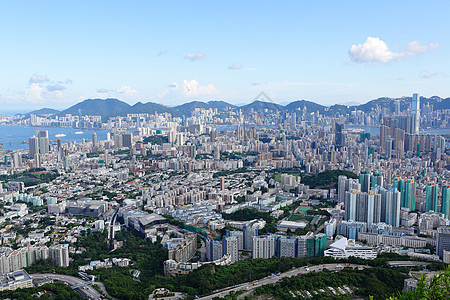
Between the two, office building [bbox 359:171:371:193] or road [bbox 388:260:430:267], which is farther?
office building [bbox 359:171:371:193]

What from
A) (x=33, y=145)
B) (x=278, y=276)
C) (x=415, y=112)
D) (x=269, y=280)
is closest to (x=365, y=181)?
(x=278, y=276)

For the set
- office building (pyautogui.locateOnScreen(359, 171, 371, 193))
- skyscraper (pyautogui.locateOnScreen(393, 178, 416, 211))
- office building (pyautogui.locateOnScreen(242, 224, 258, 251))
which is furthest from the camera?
office building (pyautogui.locateOnScreen(359, 171, 371, 193))

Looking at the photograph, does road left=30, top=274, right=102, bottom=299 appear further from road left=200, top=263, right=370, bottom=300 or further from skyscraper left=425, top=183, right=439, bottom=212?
skyscraper left=425, top=183, right=439, bottom=212

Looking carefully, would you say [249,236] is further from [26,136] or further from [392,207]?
[26,136]

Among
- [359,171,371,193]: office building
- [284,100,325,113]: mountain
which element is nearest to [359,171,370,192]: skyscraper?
[359,171,371,193]: office building

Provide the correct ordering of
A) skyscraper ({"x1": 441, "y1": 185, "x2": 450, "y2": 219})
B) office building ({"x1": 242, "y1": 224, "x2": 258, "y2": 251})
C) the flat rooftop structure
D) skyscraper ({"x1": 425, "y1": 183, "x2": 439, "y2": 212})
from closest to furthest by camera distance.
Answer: the flat rooftop structure
office building ({"x1": 242, "y1": 224, "x2": 258, "y2": 251})
skyscraper ({"x1": 441, "y1": 185, "x2": 450, "y2": 219})
skyscraper ({"x1": 425, "y1": 183, "x2": 439, "y2": 212})

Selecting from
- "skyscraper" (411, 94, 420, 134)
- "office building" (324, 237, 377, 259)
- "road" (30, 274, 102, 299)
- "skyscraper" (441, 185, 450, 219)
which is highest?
"skyscraper" (411, 94, 420, 134)
